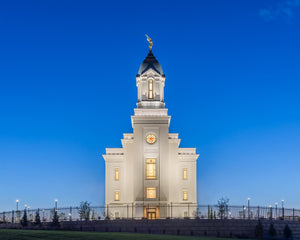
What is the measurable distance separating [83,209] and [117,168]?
7.84 meters

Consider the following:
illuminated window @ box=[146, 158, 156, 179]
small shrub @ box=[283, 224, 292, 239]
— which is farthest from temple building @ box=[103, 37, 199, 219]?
small shrub @ box=[283, 224, 292, 239]

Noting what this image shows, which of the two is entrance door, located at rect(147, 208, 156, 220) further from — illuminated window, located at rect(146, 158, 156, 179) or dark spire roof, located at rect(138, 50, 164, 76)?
dark spire roof, located at rect(138, 50, 164, 76)

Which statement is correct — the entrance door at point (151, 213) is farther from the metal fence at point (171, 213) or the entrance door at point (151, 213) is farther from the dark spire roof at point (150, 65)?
the dark spire roof at point (150, 65)

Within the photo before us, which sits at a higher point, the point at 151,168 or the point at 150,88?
the point at 150,88

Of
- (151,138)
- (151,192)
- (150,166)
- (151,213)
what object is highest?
(151,138)

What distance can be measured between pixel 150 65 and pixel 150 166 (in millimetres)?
12907

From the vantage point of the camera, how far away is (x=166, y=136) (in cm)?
6062

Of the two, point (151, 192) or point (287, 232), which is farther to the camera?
point (151, 192)

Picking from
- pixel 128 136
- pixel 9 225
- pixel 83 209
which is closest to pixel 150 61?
pixel 128 136

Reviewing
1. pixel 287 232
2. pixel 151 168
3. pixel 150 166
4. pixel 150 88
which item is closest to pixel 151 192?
A: pixel 151 168

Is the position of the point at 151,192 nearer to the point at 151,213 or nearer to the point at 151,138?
the point at 151,213

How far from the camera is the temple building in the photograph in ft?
193

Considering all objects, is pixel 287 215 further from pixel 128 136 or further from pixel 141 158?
pixel 128 136

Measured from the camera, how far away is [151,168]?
60.3 m
